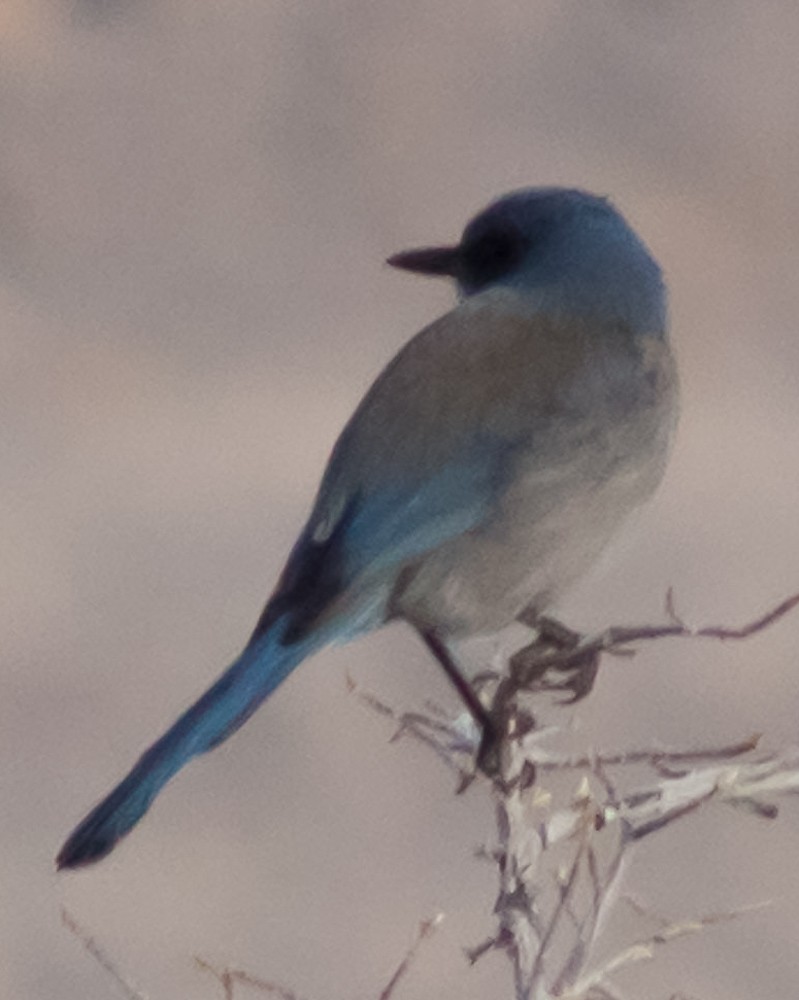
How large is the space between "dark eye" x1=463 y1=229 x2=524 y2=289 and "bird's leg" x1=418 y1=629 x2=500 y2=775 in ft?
1.66

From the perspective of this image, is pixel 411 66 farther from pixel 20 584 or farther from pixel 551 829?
pixel 551 829

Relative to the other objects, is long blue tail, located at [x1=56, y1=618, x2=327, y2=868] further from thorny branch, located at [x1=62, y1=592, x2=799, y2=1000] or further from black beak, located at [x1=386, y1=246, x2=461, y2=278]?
black beak, located at [x1=386, y1=246, x2=461, y2=278]

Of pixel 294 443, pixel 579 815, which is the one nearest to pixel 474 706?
pixel 579 815

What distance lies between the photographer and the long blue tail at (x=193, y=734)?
2.05m

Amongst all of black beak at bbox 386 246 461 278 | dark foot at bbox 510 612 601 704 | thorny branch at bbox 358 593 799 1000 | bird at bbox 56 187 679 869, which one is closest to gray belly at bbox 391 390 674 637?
bird at bbox 56 187 679 869

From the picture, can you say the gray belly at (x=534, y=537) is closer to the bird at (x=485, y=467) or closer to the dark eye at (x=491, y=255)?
the bird at (x=485, y=467)

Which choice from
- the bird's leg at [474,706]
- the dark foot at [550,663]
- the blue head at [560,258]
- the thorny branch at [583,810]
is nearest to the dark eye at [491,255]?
the blue head at [560,258]

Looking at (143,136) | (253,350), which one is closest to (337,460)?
(253,350)

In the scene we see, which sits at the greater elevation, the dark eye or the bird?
the dark eye

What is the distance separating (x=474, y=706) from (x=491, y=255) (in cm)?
74

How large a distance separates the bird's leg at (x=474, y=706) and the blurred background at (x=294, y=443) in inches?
9.2

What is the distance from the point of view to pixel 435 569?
250 cm

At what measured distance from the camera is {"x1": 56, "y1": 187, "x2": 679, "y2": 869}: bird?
2414 mm

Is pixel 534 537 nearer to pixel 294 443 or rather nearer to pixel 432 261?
pixel 432 261
